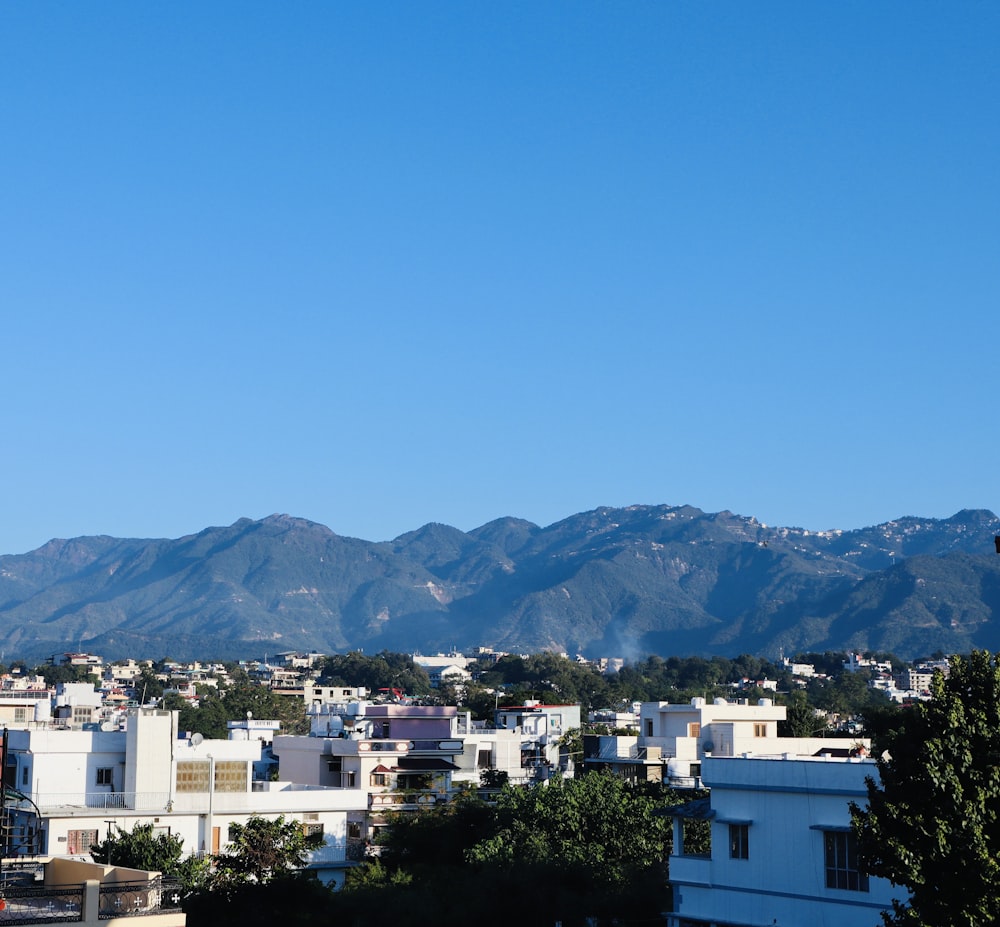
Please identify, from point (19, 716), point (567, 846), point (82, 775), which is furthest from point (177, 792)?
point (19, 716)

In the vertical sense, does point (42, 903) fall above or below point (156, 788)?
below

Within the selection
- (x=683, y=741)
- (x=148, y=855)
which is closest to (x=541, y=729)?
(x=683, y=741)

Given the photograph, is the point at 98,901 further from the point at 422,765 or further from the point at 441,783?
the point at 422,765

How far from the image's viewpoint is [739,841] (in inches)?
1299

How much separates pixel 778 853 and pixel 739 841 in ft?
3.86

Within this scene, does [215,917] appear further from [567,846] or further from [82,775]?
[82,775]

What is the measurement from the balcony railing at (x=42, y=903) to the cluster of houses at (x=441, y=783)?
1.33 m

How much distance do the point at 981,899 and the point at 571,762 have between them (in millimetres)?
59989

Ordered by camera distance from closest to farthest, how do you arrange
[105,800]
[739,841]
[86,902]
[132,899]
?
[86,902], [132,899], [739,841], [105,800]

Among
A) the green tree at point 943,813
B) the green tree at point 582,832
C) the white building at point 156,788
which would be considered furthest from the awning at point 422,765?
the green tree at point 943,813

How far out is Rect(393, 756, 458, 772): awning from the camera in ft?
212

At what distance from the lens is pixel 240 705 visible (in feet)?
525

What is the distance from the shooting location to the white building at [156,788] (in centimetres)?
5259

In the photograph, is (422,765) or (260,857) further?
(422,765)
